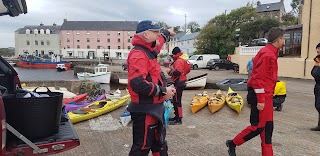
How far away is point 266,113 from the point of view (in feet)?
13.8

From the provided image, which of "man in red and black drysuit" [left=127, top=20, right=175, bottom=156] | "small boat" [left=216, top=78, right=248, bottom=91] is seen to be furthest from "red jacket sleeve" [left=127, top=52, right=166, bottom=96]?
"small boat" [left=216, top=78, right=248, bottom=91]

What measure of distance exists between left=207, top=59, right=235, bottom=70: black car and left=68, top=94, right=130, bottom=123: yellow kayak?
1070 inches

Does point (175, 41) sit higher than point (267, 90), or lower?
higher

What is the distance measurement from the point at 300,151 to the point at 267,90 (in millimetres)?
1819

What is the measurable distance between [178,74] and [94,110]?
2.77 meters

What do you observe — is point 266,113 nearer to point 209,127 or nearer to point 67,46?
point 209,127

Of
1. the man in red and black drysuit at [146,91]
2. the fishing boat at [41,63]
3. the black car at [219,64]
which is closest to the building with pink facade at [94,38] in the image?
the fishing boat at [41,63]

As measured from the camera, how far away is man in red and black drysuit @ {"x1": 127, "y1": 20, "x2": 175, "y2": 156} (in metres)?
3.31

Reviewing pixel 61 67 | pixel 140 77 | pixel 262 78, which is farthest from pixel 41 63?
pixel 140 77

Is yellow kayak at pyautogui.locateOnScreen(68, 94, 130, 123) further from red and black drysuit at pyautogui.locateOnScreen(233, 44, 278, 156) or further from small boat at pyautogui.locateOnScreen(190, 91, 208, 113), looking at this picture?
red and black drysuit at pyautogui.locateOnScreen(233, 44, 278, 156)

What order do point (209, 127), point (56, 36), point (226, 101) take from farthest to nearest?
point (56, 36), point (226, 101), point (209, 127)

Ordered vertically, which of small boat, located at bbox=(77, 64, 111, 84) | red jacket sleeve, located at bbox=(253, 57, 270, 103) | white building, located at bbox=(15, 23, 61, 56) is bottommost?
small boat, located at bbox=(77, 64, 111, 84)

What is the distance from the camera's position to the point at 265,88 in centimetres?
421

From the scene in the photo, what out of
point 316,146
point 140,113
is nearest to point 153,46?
point 140,113
